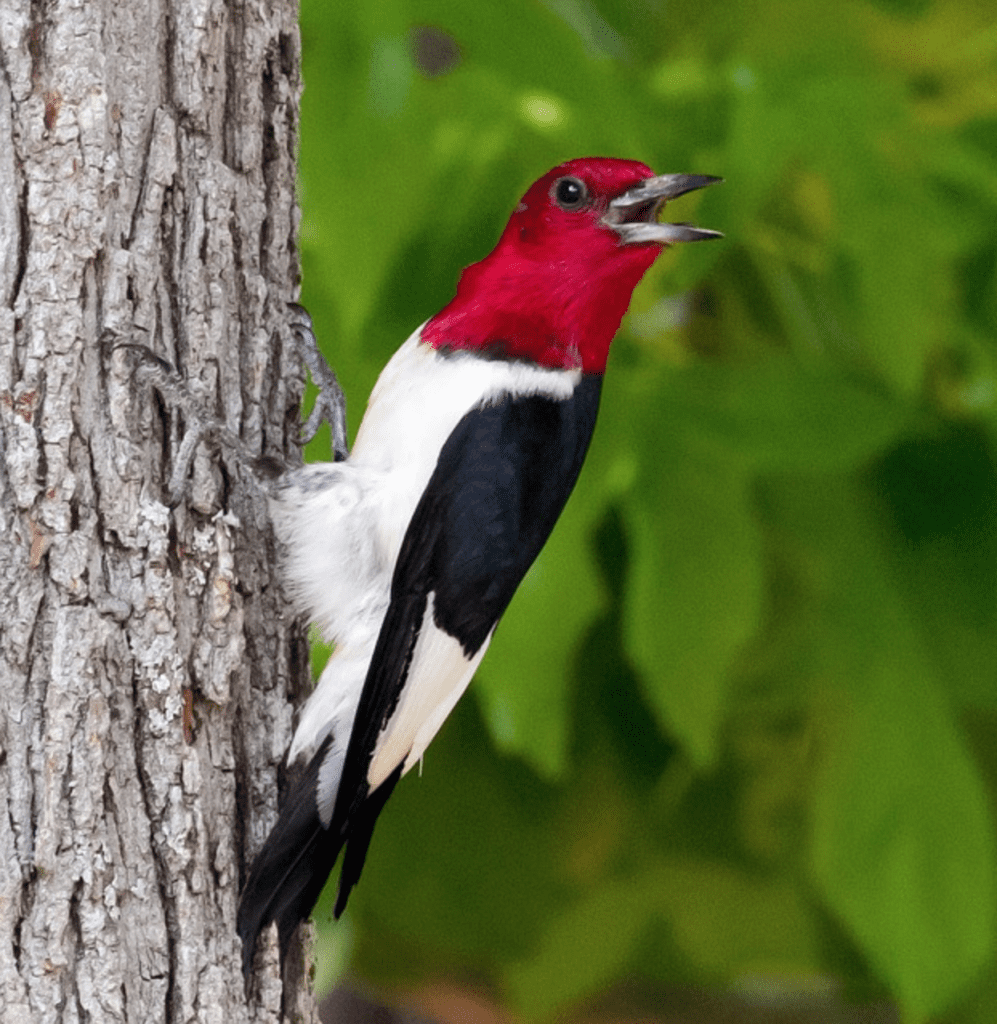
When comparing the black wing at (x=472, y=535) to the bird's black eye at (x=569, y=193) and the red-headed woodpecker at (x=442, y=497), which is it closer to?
the red-headed woodpecker at (x=442, y=497)

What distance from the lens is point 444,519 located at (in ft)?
6.11

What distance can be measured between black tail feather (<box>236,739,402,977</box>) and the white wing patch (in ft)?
0.21

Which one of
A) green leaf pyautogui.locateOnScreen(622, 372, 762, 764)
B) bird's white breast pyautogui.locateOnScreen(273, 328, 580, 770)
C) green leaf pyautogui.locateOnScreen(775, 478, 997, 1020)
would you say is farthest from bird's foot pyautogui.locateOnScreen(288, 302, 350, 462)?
green leaf pyautogui.locateOnScreen(775, 478, 997, 1020)

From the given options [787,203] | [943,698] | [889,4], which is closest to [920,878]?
[943,698]

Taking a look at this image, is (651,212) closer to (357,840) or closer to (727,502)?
(727,502)

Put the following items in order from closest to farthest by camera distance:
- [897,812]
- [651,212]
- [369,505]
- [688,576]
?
[369,505] → [651,212] → [688,576] → [897,812]

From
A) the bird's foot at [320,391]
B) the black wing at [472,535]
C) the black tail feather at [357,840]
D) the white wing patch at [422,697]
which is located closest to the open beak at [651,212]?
the black wing at [472,535]

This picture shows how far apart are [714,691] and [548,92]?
95 cm

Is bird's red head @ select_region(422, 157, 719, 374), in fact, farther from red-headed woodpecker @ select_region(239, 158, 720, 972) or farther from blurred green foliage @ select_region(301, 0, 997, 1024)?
blurred green foliage @ select_region(301, 0, 997, 1024)

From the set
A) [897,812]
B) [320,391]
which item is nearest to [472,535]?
[320,391]

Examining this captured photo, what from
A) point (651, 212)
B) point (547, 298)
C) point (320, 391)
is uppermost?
point (651, 212)

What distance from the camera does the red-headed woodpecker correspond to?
1.74 meters

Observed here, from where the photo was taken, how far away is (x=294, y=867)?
66.0 inches

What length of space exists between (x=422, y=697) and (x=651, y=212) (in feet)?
2.56
